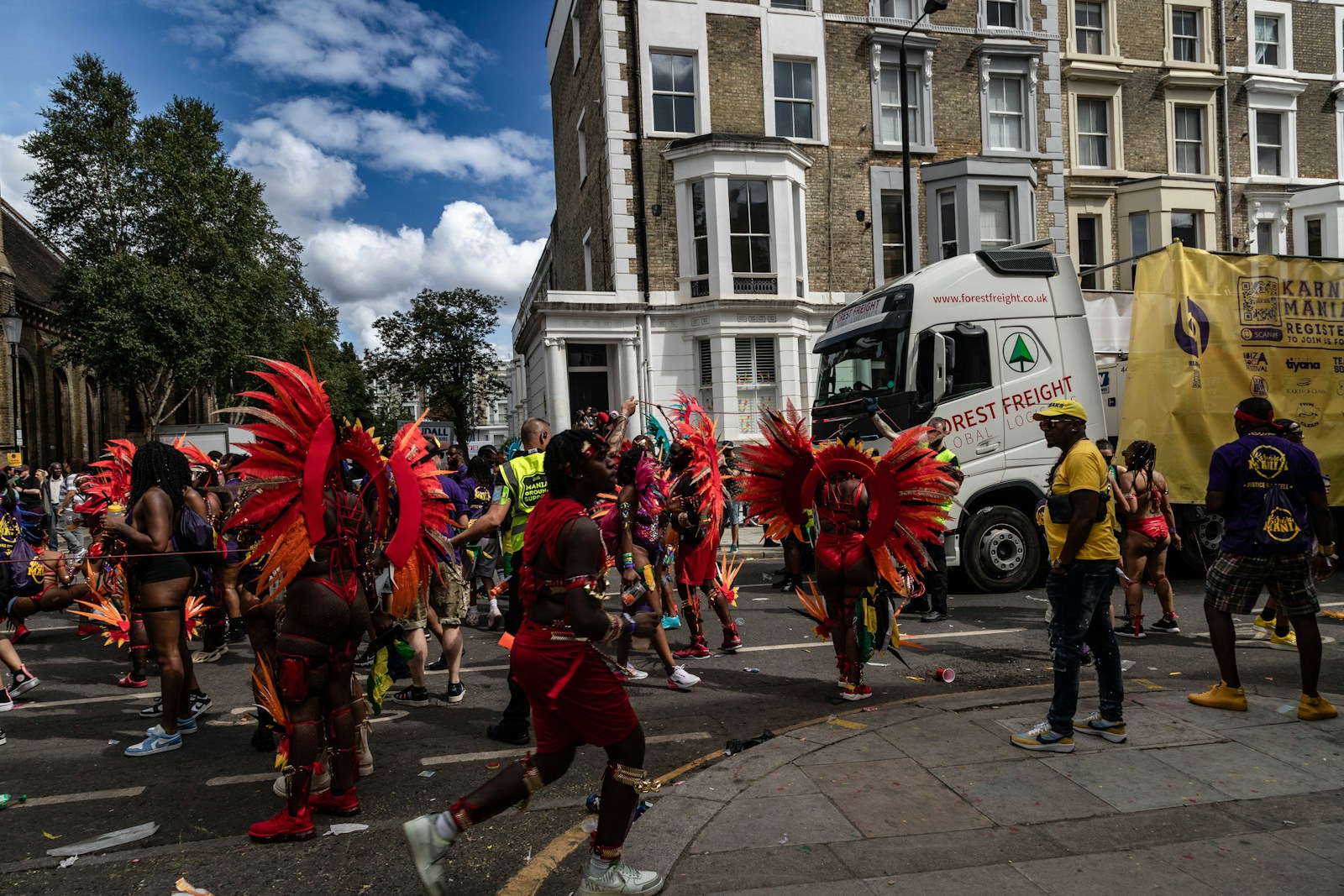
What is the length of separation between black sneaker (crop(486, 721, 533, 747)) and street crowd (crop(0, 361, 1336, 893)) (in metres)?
0.01

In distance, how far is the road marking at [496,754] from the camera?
4.90m

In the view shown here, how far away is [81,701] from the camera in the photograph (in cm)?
658

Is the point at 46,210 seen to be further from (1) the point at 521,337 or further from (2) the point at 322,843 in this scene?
(2) the point at 322,843

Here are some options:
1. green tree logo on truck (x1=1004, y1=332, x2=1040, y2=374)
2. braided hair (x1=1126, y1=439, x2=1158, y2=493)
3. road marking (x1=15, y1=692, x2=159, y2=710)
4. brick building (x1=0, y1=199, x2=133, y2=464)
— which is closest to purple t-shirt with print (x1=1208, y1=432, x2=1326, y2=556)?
braided hair (x1=1126, y1=439, x2=1158, y2=493)

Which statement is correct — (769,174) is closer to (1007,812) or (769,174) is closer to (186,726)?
(186,726)

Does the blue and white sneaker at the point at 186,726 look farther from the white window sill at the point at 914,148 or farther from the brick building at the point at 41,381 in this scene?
the brick building at the point at 41,381

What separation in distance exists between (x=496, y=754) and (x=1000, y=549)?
698 cm

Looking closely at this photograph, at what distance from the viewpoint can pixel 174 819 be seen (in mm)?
4191

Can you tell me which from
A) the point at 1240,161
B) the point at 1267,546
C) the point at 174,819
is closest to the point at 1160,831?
the point at 1267,546

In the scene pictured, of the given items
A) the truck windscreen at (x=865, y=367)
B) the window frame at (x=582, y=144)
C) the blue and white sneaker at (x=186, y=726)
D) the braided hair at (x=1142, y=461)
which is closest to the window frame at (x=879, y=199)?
the window frame at (x=582, y=144)

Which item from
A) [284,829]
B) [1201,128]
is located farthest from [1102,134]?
[284,829]

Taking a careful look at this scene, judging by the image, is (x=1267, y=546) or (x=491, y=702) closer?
(x=1267, y=546)

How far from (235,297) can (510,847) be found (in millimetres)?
29231

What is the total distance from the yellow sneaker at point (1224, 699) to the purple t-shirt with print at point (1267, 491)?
34.0 inches
